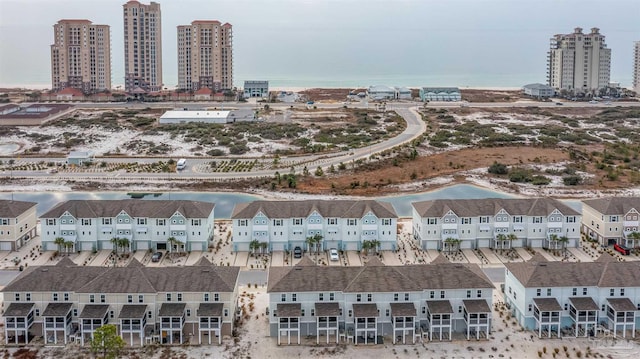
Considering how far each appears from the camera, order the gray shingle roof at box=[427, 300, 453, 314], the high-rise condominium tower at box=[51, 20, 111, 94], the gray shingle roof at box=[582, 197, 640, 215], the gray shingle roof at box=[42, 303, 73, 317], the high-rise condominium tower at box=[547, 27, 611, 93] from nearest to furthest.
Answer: the gray shingle roof at box=[42, 303, 73, 317], the gray shingle roof at box=[427, 300, 453, 314], the gray shingle roof at box=[582, 197, 640, 215], the high-rise condominium tower at box=[51, 20, 111, 94], the high-rise condominium tower at box=[547, 27, 611, 93]

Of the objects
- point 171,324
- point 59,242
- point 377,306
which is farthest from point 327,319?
point 59,242

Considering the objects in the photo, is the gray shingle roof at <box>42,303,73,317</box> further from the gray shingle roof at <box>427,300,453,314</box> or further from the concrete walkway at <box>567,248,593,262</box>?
the concrete walkway at <box>567,248,593,262</box>

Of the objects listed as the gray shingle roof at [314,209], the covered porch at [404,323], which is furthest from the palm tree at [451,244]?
the covered porch at [404,323]

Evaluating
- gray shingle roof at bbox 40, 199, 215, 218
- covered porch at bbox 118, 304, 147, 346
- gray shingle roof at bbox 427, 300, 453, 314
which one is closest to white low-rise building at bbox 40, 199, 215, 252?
gray shingle roof at bbox 40, 199, 215, 218

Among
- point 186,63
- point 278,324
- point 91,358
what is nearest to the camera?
point 91,358

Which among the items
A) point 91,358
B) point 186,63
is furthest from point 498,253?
point 186,63

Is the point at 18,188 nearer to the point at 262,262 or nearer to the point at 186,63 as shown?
the point at 262,262
